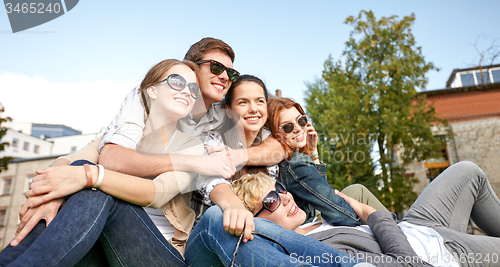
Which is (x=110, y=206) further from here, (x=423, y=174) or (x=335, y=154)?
(x=423, y=174)

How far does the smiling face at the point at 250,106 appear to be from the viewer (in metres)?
3.06

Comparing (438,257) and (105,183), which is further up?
(105,183)

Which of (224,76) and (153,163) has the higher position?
(224,76)

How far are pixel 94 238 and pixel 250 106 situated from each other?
183 centimetres

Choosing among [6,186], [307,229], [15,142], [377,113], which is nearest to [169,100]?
[307,229]

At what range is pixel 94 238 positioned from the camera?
1.62m

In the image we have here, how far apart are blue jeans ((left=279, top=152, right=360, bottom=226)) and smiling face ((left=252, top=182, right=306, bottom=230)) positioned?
0.85ft

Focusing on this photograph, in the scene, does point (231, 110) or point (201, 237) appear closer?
point (201, 237)

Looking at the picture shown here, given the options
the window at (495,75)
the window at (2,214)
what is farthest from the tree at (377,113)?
the window at (2,214)

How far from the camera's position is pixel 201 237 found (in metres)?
1.79

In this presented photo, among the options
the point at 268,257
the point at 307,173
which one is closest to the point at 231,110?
the point at 307,173

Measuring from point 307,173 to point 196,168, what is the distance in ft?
3.41

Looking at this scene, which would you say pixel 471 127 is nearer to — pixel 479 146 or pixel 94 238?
pixel 479 146

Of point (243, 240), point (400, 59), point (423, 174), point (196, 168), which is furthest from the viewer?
point (423, 174)
